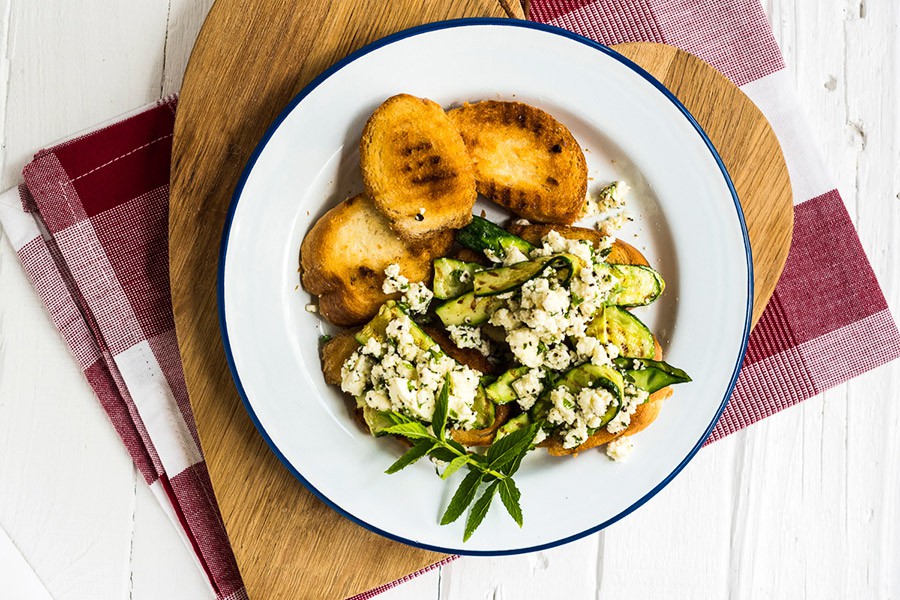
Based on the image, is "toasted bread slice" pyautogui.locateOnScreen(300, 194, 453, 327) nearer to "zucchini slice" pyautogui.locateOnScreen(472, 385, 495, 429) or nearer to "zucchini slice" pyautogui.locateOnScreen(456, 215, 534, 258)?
"zucchini slice" pyautogui.locateOnScreen(456, 215, 534, 258)

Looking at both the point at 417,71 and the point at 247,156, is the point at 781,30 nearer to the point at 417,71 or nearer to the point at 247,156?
the point at 417,71

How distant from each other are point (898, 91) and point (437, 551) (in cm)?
226

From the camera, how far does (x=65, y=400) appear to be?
241cm

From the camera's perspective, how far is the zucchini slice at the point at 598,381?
1864 mm

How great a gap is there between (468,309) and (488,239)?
0.70ft

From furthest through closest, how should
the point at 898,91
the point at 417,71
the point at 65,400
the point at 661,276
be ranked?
the point at 898,91 → the point at 65,400 → the point at 661,276 → the point at 417,71

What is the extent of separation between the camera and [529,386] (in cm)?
194

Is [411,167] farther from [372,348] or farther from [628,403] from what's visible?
[628,403]

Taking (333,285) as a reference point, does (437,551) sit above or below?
below

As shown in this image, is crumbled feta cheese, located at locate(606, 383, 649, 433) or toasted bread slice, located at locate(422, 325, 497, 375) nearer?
crumbled feta cheese, located at locate(606, 383, 649, 433)

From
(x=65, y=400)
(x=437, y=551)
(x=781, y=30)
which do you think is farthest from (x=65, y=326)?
(x=781, y=30)

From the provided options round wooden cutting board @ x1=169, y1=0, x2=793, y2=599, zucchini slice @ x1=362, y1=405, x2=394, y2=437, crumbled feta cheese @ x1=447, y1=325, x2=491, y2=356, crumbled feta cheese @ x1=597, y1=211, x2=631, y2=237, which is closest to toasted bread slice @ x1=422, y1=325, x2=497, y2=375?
crumbled feta cheese @ x1=447, y1=325, x2=491, y2=356

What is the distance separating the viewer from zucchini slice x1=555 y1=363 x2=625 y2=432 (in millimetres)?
1864

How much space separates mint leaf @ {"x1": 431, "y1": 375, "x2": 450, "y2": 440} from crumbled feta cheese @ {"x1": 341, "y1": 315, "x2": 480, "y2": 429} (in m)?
0.03
